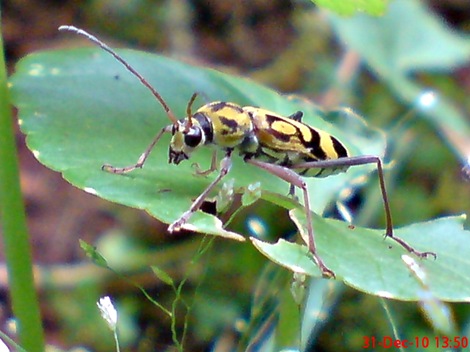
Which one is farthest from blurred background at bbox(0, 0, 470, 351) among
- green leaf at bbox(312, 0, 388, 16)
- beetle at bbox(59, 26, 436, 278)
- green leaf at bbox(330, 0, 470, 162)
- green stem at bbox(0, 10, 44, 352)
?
green leaf at bbox(312, 0, 388, 16)

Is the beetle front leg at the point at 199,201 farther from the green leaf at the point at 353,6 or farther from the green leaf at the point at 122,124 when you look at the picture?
the green leaf at the point at 353,6

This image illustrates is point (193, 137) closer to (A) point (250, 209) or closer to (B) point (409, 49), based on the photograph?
(A) point (250, 209)

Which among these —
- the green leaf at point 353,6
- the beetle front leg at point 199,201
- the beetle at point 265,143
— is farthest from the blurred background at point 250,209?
the green leaf at point 353,6

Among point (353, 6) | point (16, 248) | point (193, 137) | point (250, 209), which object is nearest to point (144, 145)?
point (193, 137)

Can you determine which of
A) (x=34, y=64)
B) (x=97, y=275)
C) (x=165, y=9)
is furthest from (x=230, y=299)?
(x=165, y=9)

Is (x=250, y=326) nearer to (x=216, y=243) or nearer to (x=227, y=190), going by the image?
(x=227, y=190)

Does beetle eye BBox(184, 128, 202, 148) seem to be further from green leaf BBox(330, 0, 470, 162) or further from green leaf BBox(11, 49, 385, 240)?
green leaf BBox(330, 0, 470, 162)
